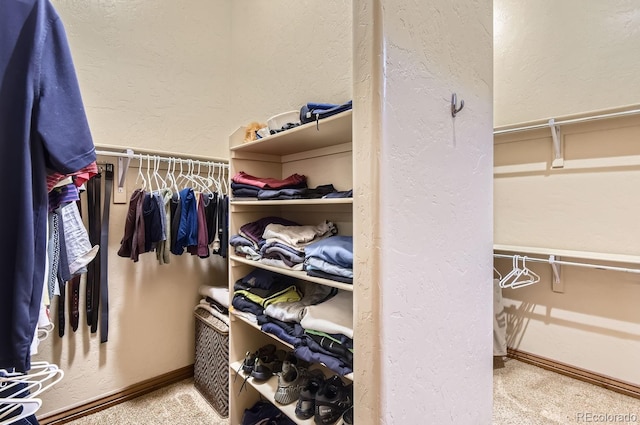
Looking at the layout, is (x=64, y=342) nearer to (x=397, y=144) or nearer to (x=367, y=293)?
(x=367, y=293)

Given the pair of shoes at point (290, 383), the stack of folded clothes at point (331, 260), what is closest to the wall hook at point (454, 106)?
the stack of folded clothes at point (331, 260)

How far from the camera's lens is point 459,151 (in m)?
1.04

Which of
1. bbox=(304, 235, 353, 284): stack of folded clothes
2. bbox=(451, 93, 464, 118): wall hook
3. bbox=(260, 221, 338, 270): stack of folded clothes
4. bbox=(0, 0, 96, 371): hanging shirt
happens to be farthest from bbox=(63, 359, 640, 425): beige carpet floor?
bbox=(451, 93, 464, 118): wall hook

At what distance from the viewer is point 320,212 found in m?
1.70

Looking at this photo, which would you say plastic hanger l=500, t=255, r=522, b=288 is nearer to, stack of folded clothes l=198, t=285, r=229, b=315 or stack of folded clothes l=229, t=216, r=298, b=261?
stack of folded clothes l=229, t=216, r=298, b=261

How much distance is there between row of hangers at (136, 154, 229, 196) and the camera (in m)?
1.91

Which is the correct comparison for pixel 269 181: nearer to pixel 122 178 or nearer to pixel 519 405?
pixel 122 178

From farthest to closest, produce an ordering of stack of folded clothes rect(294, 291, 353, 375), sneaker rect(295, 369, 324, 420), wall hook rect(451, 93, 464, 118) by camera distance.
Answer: sneaker rect(295, 369, 324, 420) < stack of folded clothes rect(294, 291, 353, 375) < wall hook rect(451, 93, 464, 118)

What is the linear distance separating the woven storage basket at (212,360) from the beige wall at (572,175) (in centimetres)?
189

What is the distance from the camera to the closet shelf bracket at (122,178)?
5.78 feet

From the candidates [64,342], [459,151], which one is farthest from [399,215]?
[64,342]

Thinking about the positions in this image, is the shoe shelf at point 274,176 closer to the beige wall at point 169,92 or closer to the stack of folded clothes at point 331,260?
the stack of folded clothes at point 331,260

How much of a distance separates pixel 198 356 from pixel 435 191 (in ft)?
6.03

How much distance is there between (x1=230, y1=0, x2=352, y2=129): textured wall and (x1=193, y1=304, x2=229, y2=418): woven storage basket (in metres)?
1.35
